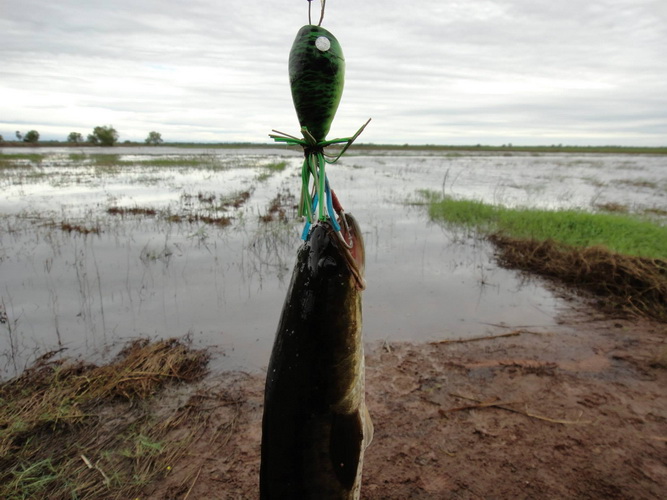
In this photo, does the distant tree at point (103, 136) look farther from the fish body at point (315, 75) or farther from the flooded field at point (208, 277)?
the fish body at point (315, 75)

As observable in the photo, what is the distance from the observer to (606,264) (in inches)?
257

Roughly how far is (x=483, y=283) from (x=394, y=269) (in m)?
1.64

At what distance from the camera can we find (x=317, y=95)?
1145mm

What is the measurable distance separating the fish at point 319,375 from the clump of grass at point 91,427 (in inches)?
79.3

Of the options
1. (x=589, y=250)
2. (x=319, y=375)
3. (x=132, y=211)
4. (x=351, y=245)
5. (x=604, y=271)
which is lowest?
(x=132, y=211)

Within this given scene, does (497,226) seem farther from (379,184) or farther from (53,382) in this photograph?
(379,184)

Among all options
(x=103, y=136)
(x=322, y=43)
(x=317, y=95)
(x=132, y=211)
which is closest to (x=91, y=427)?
(x=317, y=95)

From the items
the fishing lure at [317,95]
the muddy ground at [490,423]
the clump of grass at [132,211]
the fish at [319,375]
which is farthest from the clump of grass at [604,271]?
the clump of grass at [132,211]

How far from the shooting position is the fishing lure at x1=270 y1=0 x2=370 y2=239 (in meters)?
1.12

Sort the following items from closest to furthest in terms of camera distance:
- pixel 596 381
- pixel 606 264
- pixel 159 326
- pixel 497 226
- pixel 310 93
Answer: pixel 310 93 → pixel 596 381 → pixel 159 326 → pixel 606 264 → pixel 497 226

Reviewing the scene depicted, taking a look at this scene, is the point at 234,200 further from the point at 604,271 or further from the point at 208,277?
the point at 604,271

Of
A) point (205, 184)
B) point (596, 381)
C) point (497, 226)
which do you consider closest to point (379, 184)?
point (205, 184)

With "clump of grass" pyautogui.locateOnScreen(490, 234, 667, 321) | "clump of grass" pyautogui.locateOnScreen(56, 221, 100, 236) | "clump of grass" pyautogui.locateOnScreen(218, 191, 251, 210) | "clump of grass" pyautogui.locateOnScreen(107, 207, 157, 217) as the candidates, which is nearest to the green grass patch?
"clump of grass" pyautogui.locateOnScreen(490, 234, 667, 321)

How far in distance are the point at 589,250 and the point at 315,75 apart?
746cm
